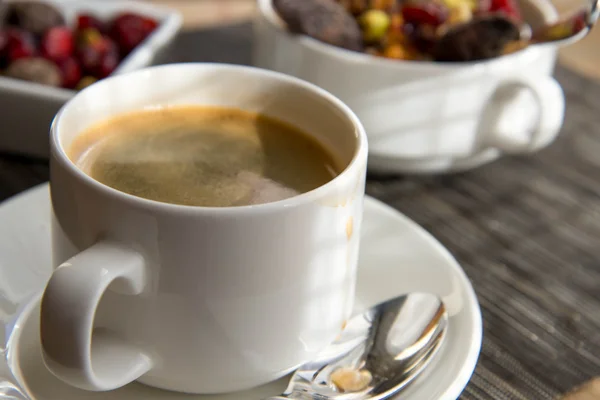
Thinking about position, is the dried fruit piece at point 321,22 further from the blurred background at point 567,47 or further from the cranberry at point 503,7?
the blurred background at point 567,47

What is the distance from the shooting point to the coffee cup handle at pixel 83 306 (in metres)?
0.42

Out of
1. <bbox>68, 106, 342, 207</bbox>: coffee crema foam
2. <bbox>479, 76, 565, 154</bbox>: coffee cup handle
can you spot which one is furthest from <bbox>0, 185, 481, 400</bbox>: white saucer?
<bbox>479, 76, 565, 154</bbox>: coffee cup handle

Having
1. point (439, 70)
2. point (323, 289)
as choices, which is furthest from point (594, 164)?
point (323, 289)

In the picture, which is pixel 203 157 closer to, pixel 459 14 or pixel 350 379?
pixel 350 379

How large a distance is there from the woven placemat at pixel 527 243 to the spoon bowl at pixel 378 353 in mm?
80

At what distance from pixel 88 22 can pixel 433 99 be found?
0.59 m

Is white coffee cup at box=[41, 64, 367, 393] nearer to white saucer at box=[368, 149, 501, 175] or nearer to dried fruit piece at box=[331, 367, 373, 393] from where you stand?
dried fruit piece at box=[331, 367, 373, 393]

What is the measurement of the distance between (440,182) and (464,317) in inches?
14.7

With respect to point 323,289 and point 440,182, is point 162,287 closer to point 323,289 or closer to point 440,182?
point 323,289

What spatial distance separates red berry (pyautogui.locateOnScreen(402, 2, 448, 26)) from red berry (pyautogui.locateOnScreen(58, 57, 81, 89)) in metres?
0.49

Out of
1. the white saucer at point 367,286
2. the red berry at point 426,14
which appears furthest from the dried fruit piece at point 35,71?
the red berry at point 426,14

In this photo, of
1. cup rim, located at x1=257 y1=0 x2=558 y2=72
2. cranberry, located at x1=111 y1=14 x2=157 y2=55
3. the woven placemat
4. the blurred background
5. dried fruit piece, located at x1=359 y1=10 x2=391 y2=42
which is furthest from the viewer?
the blurred background

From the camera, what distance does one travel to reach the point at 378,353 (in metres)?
0.58

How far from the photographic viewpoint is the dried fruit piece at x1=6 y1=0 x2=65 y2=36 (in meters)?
1.05
